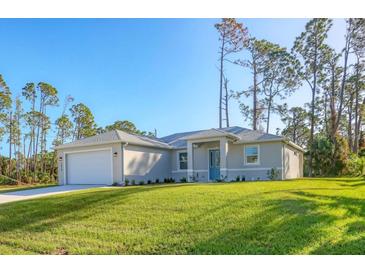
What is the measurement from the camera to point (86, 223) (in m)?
7.07

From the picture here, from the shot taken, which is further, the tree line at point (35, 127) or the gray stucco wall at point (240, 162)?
the tree line at point (35, 127)

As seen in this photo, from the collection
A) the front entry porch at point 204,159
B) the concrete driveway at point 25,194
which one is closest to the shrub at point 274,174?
the front entry porch at point 204,159

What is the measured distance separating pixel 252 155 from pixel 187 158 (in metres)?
4.05

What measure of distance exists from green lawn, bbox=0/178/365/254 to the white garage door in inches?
292

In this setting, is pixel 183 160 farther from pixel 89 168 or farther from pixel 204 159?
pixel 89 168

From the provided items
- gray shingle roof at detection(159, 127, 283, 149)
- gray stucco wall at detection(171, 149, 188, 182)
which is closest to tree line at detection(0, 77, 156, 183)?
gray stucco wall at detection(171, 149, 188, 182)

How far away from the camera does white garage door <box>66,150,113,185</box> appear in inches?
657

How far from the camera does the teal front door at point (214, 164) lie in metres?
17.9

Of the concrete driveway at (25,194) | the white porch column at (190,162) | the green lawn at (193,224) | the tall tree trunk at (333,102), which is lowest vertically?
the concrete driveway at (25,194)

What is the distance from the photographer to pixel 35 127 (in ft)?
96.0

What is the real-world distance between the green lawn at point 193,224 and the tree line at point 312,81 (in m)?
16.6

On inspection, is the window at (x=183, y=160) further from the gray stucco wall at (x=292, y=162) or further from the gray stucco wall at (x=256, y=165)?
the gray stucco wall at (x=292, y=162)

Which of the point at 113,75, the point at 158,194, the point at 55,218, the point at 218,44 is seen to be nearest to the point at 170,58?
the point at 113,75
